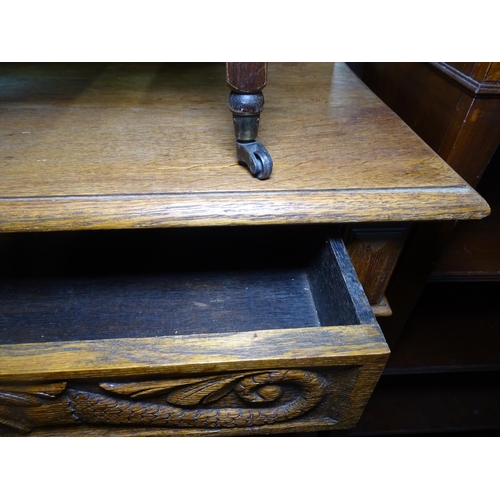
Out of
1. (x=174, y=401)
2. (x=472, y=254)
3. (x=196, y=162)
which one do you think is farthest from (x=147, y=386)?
(x=472, y=254)

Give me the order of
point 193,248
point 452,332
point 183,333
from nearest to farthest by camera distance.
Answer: point 183,333 < point 193,248 < point 452,332

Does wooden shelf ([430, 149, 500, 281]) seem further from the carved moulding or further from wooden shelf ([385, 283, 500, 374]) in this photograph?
the carved moulding

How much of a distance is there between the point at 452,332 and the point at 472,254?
286mm

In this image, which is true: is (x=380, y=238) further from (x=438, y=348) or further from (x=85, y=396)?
(x=438, y=348)

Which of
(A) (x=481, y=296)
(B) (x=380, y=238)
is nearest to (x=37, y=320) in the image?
(B) (x=380, y=238)

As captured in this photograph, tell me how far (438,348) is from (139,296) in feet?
2.30

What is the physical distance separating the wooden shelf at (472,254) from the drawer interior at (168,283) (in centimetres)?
28

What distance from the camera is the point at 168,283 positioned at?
2.12 feet

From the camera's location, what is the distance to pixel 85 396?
1.37 feet

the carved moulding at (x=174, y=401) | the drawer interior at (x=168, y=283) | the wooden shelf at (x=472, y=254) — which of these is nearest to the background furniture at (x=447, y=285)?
the wooden shelf at (x=472, y=254)

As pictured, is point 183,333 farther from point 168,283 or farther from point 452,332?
point 452,332

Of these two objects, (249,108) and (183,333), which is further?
(183,333)

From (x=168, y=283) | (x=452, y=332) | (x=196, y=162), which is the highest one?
(x=196, y=162)

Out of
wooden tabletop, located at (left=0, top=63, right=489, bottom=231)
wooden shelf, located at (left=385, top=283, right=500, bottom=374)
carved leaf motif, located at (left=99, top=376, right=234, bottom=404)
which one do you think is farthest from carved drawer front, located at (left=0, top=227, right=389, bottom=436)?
A: wooden shelf, located at (left=385, top=283, right=500, bottom=374)
